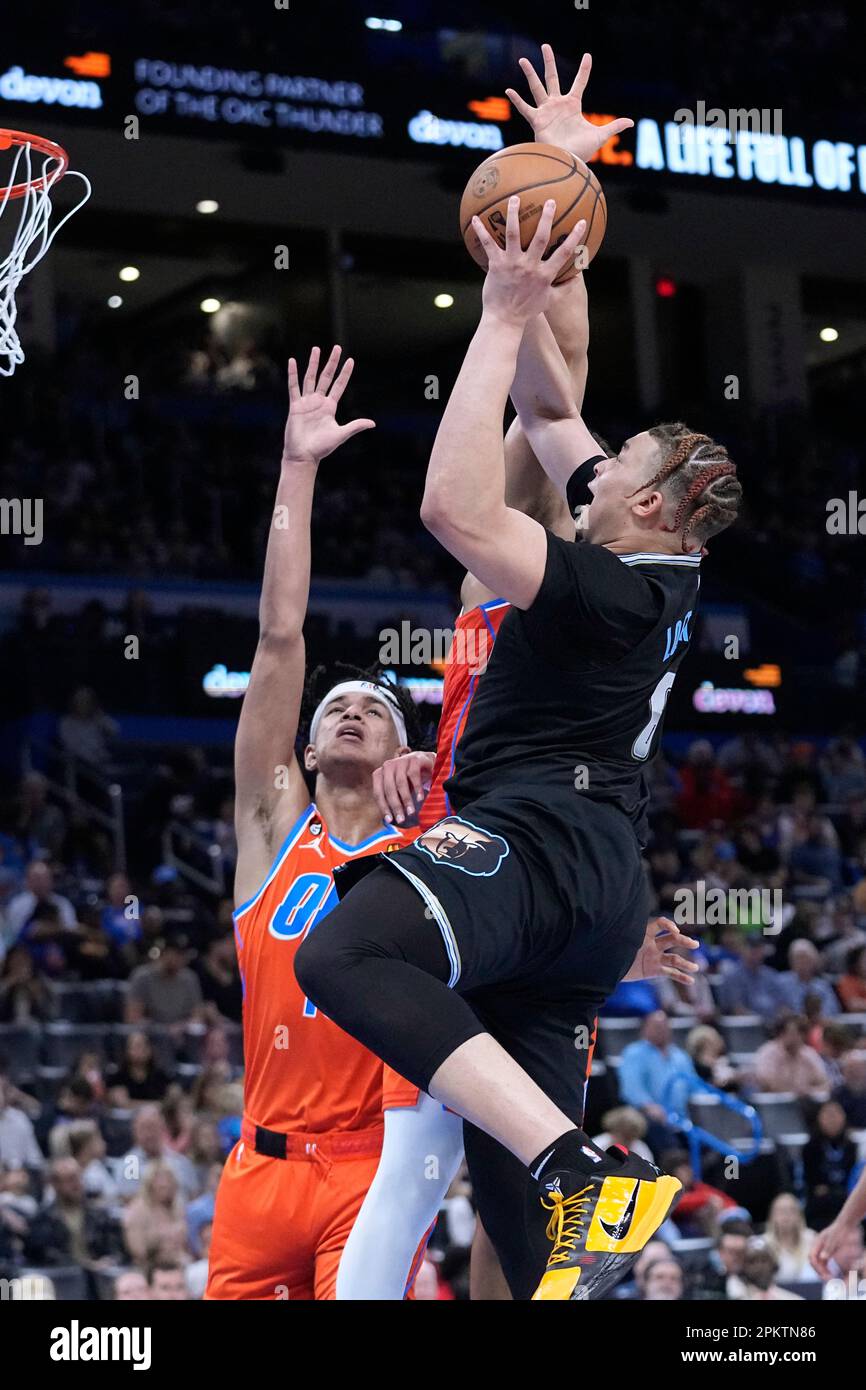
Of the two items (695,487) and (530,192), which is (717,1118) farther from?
(530,192)

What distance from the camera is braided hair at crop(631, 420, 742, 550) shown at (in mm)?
4230

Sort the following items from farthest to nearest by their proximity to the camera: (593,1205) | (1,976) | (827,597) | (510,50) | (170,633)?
Result: 1. (827,597)
2. (510,50)
3. (170,633)
4. (1,976)
5. (593,1205)

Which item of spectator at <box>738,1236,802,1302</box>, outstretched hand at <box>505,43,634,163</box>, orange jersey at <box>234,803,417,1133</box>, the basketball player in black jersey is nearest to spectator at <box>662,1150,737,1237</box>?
spectator at <box>738,1236,802,1302</box>

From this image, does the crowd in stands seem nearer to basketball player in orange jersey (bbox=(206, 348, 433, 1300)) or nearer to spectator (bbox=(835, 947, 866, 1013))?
spectator (bbox=(835, 947, 866, 1013))

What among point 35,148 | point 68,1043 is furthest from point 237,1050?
point 35,148

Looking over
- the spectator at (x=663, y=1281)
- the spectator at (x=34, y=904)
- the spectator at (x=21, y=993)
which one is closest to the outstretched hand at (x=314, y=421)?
the spectator at (x=663, y=1281)

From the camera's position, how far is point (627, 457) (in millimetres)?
4305

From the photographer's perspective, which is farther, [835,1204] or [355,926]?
[835,1204]

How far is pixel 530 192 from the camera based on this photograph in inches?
171

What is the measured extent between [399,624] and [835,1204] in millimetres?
7463

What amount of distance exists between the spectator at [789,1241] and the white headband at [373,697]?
5.35 meters

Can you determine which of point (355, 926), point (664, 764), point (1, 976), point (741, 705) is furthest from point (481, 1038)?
point (741, 705)

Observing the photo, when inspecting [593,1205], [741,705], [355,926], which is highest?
[741,705]
